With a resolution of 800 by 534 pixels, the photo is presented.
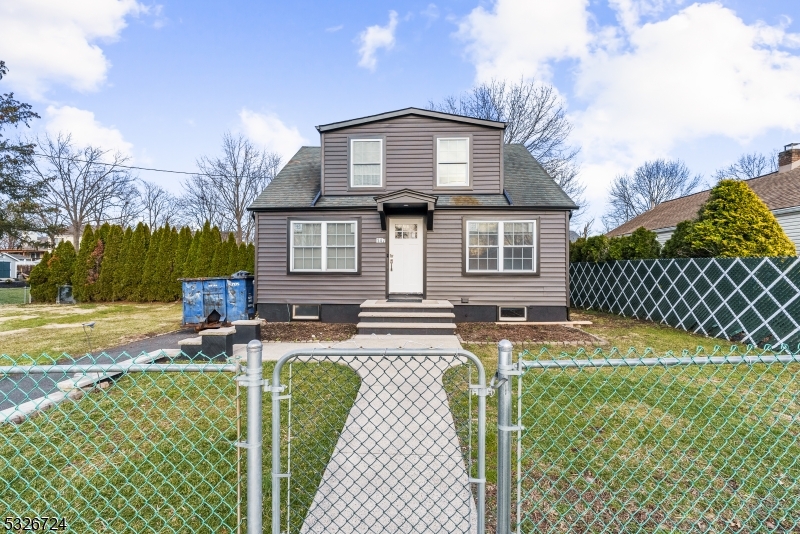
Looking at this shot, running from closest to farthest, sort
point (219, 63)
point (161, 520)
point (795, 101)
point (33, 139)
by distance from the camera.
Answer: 1. point (161, 520)
2. point (219, 63)
3. point (795, 101)
4. point (33, 139)

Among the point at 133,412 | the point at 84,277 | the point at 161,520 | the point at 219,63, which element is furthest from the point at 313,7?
the point at 84,277

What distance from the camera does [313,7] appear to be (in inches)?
370

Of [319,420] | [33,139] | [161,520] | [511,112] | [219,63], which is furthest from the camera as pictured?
[33,139]

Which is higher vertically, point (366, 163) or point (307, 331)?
point (366, 163)

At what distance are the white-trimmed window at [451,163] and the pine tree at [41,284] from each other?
1610 cm

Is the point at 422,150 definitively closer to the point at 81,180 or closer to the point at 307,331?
the point at 307,331

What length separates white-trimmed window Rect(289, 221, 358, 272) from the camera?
9219 millimetres

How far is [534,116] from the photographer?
19.9 meters

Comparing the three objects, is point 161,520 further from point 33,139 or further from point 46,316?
point 33,139

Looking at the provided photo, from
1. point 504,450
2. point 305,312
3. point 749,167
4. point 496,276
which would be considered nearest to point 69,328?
point 305,312

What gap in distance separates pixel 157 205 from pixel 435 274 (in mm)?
31895

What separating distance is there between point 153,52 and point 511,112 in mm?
16544

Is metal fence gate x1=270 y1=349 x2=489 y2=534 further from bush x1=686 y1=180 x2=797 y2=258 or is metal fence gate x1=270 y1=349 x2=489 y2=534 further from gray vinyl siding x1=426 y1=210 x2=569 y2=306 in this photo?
bush x1=686 y1=180 x2=797 y2=258

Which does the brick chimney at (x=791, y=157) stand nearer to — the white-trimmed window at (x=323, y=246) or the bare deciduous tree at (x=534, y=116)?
the bare deciduous tree at (x=534, y=116)
